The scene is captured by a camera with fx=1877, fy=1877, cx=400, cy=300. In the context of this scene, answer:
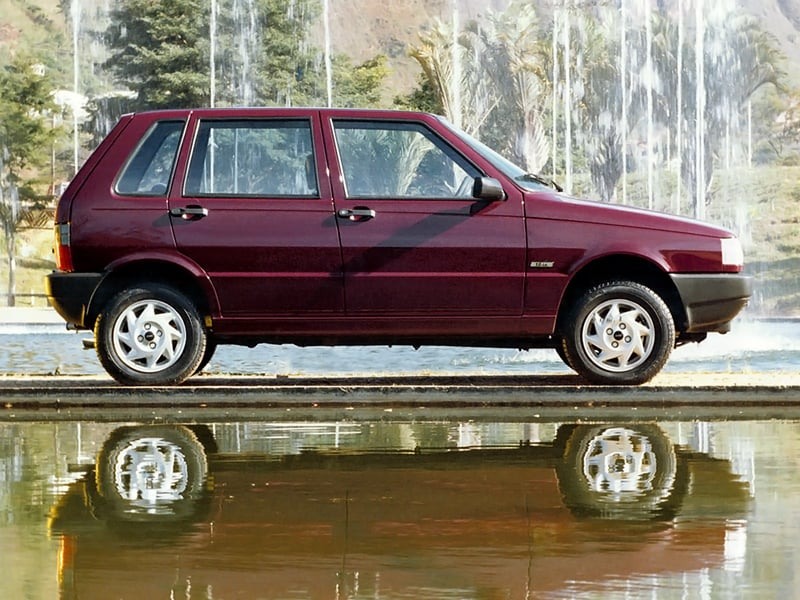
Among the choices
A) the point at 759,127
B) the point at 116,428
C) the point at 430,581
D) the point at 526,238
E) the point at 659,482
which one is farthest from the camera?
the point at 759,127

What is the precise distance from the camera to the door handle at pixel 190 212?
446 inches

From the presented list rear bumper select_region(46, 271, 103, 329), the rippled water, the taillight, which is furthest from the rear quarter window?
the rippled water

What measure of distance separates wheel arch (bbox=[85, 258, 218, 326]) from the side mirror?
1.72 meters

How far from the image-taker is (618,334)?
37.9ft

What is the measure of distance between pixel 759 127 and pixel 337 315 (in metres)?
135

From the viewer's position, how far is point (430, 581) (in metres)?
5.52

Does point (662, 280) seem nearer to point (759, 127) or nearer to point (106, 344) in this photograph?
point (106, 344)

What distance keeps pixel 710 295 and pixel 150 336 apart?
344 centimetres

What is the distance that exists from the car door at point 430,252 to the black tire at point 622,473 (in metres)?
1.61

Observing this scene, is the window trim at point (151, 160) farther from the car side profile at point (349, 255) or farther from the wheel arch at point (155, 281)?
the wheel arch at point (155, 281)

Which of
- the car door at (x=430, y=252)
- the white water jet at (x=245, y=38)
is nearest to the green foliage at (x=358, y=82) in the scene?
the white water jet at (x=245, y=38)

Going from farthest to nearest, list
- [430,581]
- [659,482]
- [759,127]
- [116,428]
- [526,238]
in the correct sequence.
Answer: [759,127], [526,238], [116,428], [659,482], [430,581]

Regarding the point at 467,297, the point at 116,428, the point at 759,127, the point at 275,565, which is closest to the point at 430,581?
the point at 275,565

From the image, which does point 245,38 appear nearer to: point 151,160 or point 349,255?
point 151,160
